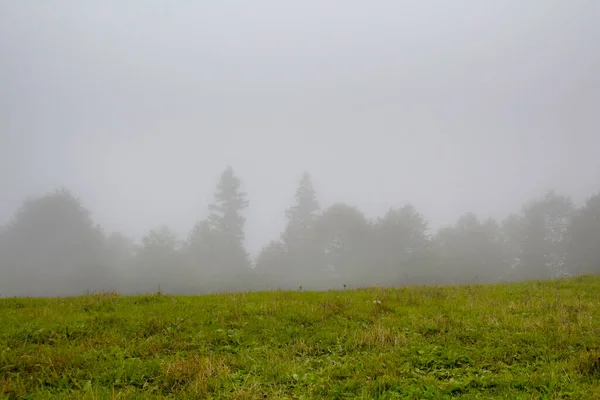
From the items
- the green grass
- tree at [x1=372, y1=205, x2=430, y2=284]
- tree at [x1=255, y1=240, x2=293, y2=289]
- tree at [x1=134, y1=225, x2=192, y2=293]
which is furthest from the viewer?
tree at [x1=372, y1=205, x2=430, y2=284]

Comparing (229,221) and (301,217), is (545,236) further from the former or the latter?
(229,221)

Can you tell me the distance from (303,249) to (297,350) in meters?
66.4

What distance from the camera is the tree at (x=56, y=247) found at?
6206 cm

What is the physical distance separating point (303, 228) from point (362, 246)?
13.5 m

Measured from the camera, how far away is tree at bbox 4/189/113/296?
62062mm

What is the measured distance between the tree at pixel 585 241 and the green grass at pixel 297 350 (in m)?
69.7

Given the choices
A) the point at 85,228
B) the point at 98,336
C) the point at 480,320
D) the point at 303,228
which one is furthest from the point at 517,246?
the point at 85,228

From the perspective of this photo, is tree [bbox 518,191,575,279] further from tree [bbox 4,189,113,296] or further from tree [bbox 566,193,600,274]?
tree [bbox 4,189,113,296]

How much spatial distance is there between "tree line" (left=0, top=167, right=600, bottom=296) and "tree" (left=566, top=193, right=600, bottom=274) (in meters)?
0.16

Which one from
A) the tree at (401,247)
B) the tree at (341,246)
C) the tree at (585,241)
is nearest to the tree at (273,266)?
the tree at (341,246)

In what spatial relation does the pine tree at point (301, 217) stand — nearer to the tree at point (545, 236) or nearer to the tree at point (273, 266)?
the tree at point (273, 266)

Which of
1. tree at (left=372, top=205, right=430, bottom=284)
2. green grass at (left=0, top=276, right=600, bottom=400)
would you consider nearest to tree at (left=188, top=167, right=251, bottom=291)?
tree at (left=372, top=205, right=430, bottom=284)

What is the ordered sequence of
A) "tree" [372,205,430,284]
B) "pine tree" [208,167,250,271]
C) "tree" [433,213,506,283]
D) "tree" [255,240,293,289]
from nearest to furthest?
"tree" [255,240,293,289] < "tree" [372,205,430,284] < "tree" [433,213,506,283] < "pine tree" [208,167,250,271]

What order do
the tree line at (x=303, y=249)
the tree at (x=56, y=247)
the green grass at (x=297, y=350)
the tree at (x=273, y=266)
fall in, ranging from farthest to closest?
the tree at (x=273, y=266) → the tree line at (x=303, y=249) → the tree at (x=56, y=247) → the green grass at (x=297, y=350)
